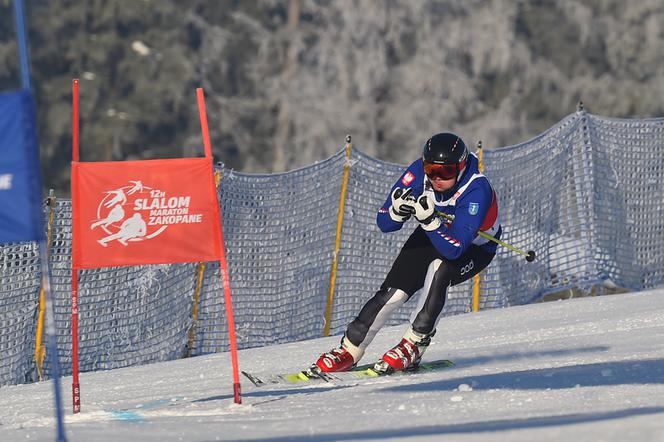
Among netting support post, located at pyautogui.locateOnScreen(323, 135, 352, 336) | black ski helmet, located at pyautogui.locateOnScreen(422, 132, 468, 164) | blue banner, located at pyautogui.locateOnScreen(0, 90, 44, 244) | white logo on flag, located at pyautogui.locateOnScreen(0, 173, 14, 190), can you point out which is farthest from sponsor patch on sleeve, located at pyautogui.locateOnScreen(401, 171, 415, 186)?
netting support post, located at pyautogui.locateOnScreen(323, 135, 352, 336)

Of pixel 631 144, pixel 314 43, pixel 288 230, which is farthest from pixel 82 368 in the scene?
pixel 314 43

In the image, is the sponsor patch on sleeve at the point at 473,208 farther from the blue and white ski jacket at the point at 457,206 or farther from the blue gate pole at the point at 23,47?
the blue gate pole at the point at 23,47

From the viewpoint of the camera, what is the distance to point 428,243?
968cm

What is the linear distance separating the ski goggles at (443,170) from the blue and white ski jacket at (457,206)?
10cm

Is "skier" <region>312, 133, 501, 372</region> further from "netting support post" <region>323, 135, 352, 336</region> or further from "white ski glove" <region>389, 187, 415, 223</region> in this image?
"netting support post" <region>323, 135, 352, 336</region>

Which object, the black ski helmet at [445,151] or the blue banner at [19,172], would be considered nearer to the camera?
the blue banner at [19,172]

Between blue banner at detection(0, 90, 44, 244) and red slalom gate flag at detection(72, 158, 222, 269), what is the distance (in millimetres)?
1162

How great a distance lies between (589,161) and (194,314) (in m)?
4.80

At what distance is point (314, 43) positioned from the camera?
44.9 m

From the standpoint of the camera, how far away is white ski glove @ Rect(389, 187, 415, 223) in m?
9.36

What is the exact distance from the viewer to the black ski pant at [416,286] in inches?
375

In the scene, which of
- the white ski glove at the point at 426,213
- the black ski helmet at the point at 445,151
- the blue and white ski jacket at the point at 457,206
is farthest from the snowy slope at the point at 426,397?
the black ski helmet at the point at 445,151

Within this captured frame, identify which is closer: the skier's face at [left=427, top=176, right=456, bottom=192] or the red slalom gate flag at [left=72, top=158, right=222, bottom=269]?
the red slalom gate flag at [left=72, top=158, right=222, bottom=269]

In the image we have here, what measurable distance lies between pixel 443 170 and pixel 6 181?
326cm
